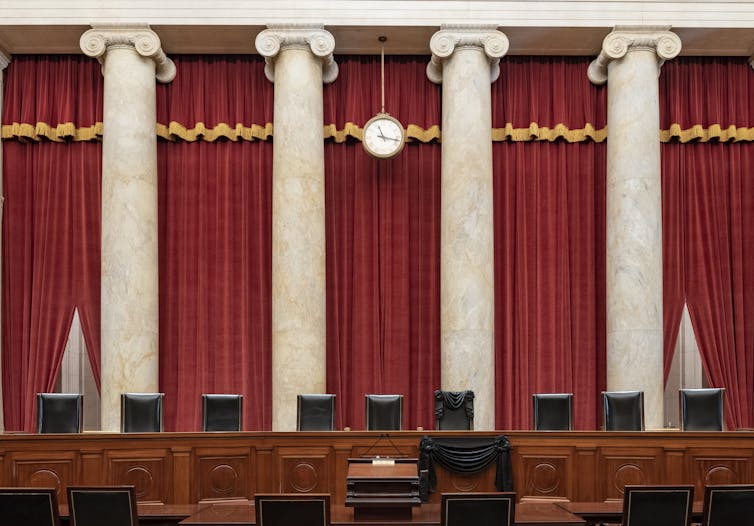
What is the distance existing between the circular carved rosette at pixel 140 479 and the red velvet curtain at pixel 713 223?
618cm

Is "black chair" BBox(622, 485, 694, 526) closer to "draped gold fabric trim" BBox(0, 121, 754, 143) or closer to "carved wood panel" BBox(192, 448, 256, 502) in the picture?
"carved wood panel" BBox(192, 448, 256, 502)

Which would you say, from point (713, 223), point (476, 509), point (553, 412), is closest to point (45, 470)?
point (476, 509)

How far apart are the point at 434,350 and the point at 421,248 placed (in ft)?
3.95

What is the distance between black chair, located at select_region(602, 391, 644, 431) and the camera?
8.75 meters

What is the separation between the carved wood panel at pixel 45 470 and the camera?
24.5 feet

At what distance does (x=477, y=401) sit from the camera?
10.2 m

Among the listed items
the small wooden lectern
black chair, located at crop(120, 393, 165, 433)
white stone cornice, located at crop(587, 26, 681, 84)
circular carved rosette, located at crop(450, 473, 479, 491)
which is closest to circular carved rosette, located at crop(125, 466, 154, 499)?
black chair, located at crop(120, 393, 165, 433)

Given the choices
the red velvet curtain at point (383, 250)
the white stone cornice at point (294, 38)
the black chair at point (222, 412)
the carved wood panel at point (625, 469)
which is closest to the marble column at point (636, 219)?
the red velvet curtain at point (383, 250)

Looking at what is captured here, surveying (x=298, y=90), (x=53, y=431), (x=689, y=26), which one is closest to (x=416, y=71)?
(x=298, y=90)

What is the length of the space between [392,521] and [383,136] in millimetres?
5743

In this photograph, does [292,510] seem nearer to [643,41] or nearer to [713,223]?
[643,41]

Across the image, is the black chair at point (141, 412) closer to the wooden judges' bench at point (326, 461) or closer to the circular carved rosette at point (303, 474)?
the wooden judges' bench at point (326, 461)

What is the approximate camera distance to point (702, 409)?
28.9ft

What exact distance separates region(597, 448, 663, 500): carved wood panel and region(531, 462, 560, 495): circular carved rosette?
36 cm
